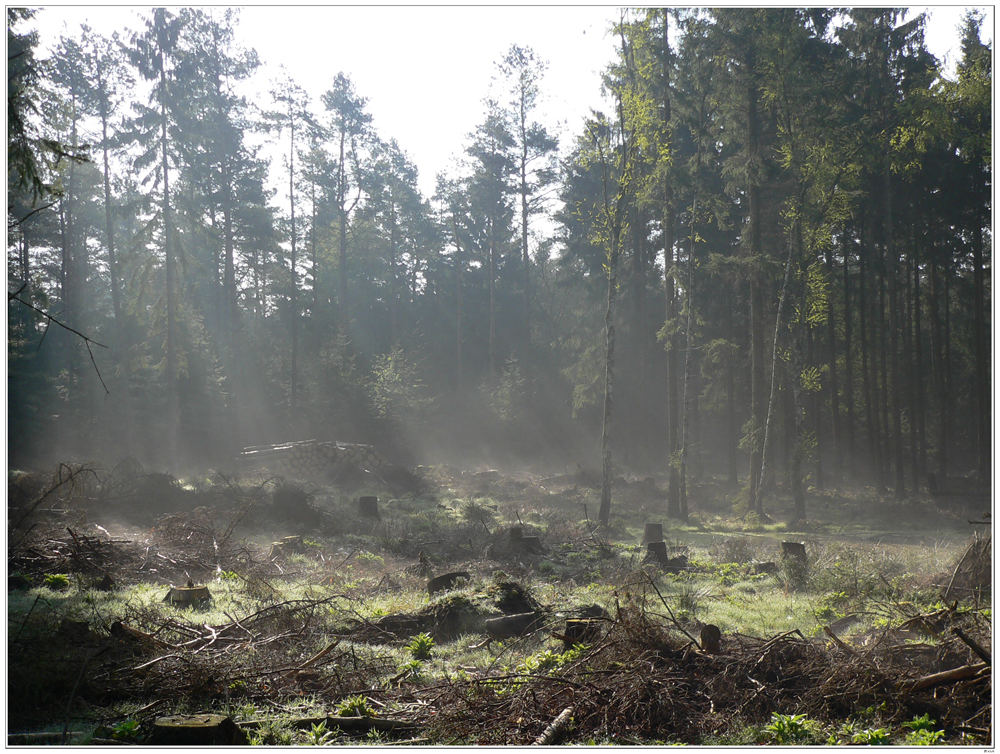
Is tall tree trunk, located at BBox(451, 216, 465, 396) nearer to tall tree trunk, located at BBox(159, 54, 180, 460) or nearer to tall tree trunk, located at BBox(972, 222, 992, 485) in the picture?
tall tree trunk, located at BBox(159, 54, 180, 460)

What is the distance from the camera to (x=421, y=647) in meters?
6.93

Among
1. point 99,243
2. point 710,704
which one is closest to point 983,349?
point 710,704

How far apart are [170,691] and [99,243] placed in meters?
36.4

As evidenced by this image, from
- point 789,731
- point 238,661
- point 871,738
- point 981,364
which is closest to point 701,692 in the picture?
point 789,731

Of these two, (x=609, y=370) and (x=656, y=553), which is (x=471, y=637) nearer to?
(x=656, y=553)

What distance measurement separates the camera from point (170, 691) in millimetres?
5348

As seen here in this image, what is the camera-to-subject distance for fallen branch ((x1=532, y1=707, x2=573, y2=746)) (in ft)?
15.2

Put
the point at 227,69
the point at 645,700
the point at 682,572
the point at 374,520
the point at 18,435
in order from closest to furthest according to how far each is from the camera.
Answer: the point at 645,700, the point at 682,572, the point at 374,520, the point at 18,435, the point at 227,69

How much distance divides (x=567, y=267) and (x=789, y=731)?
33.5 m

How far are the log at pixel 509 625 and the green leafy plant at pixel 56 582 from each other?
5618 mm

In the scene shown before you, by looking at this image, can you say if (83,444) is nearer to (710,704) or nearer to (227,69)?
(227,69)

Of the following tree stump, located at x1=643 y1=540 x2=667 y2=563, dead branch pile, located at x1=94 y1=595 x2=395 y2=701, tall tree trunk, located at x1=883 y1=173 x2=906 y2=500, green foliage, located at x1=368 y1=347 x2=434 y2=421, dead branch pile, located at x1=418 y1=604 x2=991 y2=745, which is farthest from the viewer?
green foliage, located at x1=368 y1=347 x2=434 y2=421

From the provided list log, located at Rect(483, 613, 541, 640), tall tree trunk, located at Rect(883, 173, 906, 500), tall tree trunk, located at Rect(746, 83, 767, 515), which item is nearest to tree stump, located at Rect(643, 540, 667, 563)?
log, located at Rect(483, 613, 541, 640)

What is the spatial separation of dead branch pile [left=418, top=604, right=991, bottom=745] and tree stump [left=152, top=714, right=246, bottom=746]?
4.59 ft
